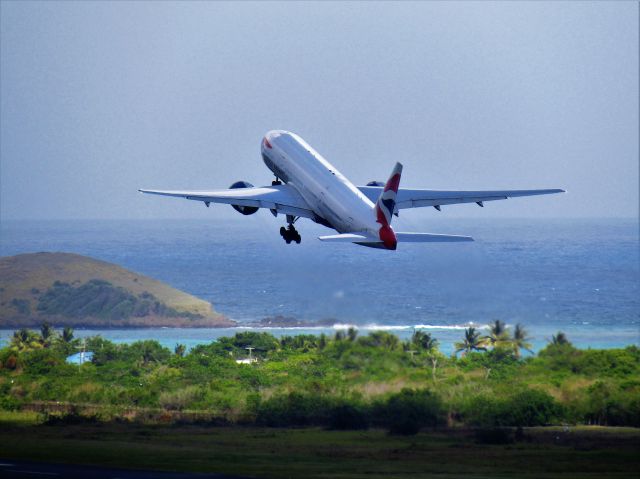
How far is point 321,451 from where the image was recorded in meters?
108

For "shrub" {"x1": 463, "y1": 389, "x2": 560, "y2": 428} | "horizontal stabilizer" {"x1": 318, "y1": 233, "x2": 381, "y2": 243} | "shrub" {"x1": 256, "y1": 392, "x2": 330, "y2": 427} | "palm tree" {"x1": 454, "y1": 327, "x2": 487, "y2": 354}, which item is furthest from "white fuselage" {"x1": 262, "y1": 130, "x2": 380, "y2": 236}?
"palm tree" {"x1": 454, "y1": 327, "x2": 487, "y2": 354}

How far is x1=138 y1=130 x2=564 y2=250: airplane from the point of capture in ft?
275

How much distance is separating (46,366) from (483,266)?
67678mm

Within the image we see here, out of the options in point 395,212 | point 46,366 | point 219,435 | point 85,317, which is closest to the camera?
point 395,212

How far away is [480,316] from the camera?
99188mm

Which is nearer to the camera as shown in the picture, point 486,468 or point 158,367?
point 486,468

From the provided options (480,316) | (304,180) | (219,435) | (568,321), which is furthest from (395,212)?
(568,321)

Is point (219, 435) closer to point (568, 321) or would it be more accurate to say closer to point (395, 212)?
point (395, 212)

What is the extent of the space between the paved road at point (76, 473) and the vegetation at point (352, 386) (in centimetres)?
2953

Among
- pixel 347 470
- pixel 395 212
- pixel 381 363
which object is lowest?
pixel 347 470

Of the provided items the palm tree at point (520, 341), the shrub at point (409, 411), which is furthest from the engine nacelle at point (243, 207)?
the palm tree at point (520, 341)

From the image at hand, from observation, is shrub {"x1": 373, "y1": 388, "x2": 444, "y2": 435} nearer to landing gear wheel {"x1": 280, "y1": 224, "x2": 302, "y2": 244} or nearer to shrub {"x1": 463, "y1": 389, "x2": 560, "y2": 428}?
shrub {"x1": 463, "y1": 389, "x2": 560, "y2": 428}

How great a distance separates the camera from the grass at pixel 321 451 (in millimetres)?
98000

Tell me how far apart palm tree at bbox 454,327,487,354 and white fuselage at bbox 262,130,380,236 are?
60040mm
